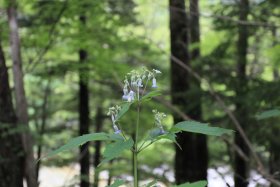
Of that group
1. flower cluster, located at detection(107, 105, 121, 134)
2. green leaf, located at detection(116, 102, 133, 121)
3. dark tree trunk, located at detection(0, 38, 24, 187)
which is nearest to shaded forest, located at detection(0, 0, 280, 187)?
dark tree trunk, located at detection(0, 38, 24, 187)

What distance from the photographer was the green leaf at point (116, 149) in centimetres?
177

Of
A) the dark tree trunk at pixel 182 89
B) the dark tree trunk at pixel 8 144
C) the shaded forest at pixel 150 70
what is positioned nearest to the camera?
the dark tree trunk at pixel 8 144

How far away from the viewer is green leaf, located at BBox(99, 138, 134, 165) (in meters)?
1.77

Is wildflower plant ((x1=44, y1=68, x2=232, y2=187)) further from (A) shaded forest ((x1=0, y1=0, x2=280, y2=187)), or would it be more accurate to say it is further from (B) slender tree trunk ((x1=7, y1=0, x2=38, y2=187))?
(B) slender tree trunk ((x1=7, y1=0, x2=38, y2=187))

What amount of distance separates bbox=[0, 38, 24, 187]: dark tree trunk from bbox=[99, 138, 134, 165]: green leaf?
148 inches

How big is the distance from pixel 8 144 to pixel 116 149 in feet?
13.4

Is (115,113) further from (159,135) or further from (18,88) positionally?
(18,88)

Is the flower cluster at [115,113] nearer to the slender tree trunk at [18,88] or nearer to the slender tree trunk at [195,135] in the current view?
the slender tree trunk at [18,88]

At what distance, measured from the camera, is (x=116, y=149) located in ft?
5.97

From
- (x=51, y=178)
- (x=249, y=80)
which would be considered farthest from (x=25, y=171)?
(x=51, y=178)

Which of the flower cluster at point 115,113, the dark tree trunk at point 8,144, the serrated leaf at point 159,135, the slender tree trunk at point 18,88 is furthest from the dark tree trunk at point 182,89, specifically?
the serrated leaf at point 159,135

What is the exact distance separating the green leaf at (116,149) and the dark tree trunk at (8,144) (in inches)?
148

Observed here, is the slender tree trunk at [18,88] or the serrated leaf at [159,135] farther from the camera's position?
the slender tree trunk at [18,88]

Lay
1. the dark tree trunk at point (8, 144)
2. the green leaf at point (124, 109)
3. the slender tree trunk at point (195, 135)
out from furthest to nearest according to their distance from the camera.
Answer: the slender tree trunk at point (195, 135), the dark tree trunk at point (8, 144), the green leaf at point (124, 109)
